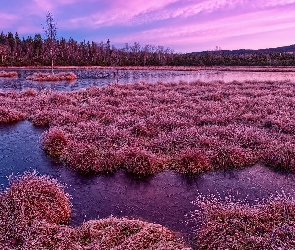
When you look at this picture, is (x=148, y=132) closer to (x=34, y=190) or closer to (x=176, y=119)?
(x=176, y=119)

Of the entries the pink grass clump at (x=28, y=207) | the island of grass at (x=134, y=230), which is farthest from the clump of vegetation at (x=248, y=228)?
the pink grass clump at (x=28, y=207)

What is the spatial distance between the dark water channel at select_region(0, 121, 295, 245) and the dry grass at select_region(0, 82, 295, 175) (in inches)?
26.7

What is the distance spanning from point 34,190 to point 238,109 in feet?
64.6

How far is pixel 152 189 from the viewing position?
1238cm

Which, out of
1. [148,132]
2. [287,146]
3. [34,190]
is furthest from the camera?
[148,132]

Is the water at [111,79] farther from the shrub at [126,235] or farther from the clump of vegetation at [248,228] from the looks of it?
the clump of vegetation at [248,228]

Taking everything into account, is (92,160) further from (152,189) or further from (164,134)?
(164,134)

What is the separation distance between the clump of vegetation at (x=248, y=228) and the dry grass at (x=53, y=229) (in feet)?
2.97

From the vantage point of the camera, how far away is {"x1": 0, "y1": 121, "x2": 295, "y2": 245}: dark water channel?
34.4 ft

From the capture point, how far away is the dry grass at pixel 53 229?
320 inches

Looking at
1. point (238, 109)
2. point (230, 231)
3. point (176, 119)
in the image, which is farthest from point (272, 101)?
point (230, 231)

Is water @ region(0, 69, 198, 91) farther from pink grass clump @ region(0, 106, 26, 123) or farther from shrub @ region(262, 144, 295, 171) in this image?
shrub @ region(262, 144, 295, 171)

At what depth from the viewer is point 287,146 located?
1524 centimetres

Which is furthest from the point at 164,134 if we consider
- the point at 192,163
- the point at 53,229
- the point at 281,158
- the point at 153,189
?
the point at 53,229
